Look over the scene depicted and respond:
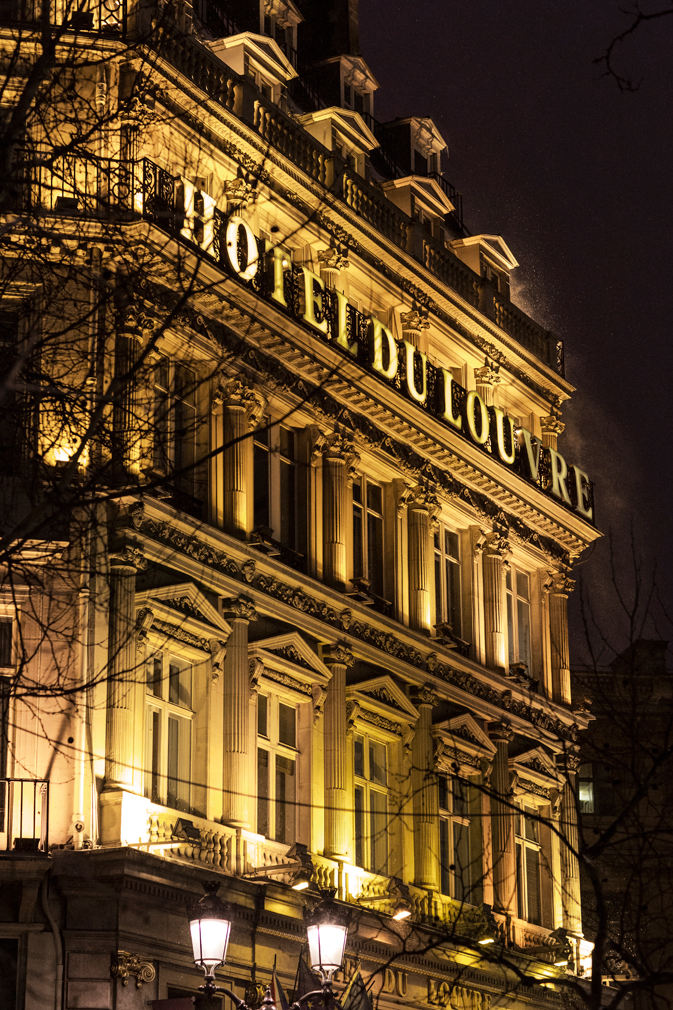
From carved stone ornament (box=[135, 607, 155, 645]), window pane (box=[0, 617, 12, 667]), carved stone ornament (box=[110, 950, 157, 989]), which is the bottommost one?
carved stone ornament (box=[110, 950, 157, 989])

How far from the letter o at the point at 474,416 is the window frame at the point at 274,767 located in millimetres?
8778

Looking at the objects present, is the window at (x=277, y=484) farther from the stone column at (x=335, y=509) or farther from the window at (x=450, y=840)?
the window at (x=450, y=840)

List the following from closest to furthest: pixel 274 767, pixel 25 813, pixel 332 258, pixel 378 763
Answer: pixel 25 813, pixel 274 767, pixel 378 763, pixel 332 258

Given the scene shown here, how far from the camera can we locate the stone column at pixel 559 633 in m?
44.7

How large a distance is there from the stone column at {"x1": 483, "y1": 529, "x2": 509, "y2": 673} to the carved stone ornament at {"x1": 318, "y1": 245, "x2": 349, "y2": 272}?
778 centimetres

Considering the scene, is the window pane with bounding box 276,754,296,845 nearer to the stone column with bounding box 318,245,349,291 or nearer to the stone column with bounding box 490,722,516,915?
the stone column with bounding box 490,722,516,915

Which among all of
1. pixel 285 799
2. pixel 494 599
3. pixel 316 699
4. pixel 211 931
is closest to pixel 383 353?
pixel 316 699

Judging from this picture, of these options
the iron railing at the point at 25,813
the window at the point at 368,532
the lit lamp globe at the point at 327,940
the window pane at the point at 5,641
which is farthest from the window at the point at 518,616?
the lit lamp globe at the point at 327,940

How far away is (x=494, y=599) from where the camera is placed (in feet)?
138

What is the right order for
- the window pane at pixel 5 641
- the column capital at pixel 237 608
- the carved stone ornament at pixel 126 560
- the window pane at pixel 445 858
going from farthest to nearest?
1. the window pane at pixel 445 858
2. the column capital at pixel 237 608
3. the carved stone ornament at pixel 126 560
4. the window pane at pixel 5 641

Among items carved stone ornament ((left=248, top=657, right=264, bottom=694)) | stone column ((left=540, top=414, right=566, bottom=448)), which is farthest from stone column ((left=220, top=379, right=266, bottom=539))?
stone column ((left=540, top=414, right=566, bottom=448))

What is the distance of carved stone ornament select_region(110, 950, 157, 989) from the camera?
1072 inches

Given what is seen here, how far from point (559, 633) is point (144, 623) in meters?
17.0

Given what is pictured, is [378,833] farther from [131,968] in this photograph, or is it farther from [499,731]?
[131,968]
